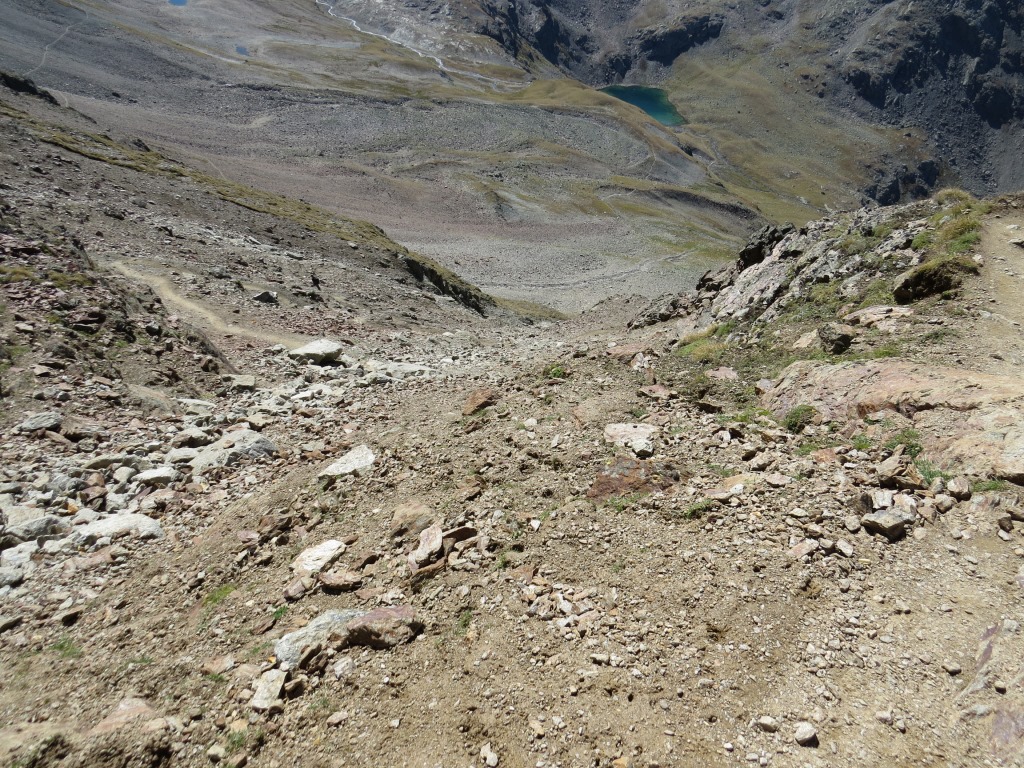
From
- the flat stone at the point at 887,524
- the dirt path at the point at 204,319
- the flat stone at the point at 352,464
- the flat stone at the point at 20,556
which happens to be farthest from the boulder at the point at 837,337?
the dirt path at the point at 204,319

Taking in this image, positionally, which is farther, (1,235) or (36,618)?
(1,235)

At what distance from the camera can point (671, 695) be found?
5957mm

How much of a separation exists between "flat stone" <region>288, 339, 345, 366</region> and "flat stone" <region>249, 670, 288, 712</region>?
13.7 m

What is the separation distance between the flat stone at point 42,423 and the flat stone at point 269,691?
8859 mm

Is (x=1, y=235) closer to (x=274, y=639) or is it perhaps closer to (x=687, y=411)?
(x=274, y=639)

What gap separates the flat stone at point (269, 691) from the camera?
6500 mm

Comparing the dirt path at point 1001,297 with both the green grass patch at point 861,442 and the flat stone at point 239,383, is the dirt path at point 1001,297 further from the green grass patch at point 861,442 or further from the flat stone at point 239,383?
the flat stone at point 239,383

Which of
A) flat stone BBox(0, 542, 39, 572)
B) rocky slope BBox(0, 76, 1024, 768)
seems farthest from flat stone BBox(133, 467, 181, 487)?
flat stone BBox(0, 542, 39, 572)

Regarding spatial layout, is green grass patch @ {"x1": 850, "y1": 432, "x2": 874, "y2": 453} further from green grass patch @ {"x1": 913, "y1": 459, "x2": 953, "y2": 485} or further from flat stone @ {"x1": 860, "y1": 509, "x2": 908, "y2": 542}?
flat stone @ {"x1": 860, "y1": 509, "x2": 908, "y2": 542}

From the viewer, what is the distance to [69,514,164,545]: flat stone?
9805mm

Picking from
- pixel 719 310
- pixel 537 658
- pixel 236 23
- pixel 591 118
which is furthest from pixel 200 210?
pixel 236 23

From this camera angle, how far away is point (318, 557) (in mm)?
8812

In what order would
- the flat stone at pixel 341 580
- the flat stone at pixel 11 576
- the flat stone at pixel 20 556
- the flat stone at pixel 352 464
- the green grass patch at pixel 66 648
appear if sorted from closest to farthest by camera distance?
the green grass patch at pixel 66 648, the flat stone at pixel 341 580, the flat stone at pixel 11 576, the flat stone at pixel 20 556, the flat stone at pixel 352 464

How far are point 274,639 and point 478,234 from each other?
206 feet
